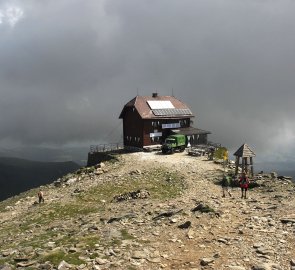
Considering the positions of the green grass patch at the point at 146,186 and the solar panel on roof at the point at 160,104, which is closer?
the green grass patch at the point at 146,186

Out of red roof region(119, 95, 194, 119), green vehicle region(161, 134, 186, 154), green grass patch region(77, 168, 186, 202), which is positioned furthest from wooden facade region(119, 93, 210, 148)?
green grass patch region(77, 168, 186, 202)

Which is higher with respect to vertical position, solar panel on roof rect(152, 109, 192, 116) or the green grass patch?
solar panel on roof rect(152, 109, 192, 116)

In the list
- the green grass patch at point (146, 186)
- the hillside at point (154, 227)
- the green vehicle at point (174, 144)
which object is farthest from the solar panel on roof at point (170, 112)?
the hillside at point (154, 227)

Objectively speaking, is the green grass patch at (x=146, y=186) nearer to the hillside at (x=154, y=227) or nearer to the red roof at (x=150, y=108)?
the hillside at (x=154, y=227)

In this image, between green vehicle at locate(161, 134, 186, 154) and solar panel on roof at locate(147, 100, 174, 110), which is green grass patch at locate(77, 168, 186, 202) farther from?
solar panel on roof at locate(147, 100, 174, 110)

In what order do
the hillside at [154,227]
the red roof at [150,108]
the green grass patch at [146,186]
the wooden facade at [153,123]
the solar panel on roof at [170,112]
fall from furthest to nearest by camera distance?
1. the solar panel on roof at [170,112]
2. the red roof at [150,108]
3. the wooden facade at [153,123]
4. the green grass patch at [146,186]
5. the hillside at [154,227]

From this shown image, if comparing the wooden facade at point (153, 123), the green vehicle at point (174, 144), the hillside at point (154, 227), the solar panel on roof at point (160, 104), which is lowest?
the hillside at point (154, 227)

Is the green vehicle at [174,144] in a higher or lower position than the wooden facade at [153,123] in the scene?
lower

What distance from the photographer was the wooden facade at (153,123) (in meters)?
67.7

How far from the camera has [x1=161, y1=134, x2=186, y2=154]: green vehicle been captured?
61.6m

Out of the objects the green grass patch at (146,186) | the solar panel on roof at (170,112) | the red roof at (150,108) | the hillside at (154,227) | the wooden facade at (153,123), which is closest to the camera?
the hillside at (154,227)

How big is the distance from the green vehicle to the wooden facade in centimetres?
364

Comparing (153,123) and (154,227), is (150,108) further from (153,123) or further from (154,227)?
(154,227)

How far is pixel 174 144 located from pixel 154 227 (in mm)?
40557
